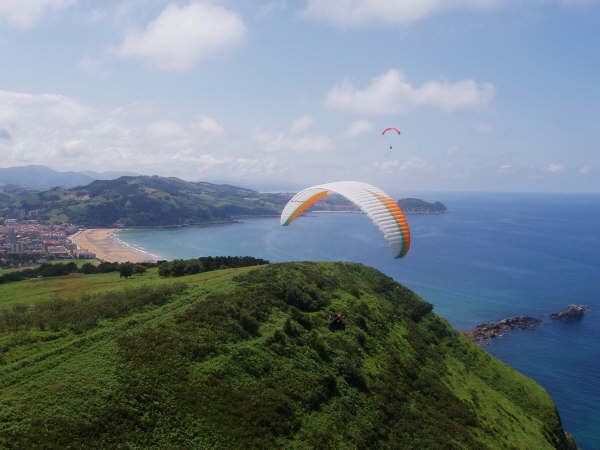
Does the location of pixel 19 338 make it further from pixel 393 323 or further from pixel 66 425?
pixel 393 323

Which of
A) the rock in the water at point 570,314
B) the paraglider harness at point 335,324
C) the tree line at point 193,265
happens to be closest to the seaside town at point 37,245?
the tree line at point 193,265

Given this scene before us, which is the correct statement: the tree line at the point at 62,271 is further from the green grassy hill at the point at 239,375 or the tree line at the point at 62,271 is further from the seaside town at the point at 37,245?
the seaside town at the point at 37,245

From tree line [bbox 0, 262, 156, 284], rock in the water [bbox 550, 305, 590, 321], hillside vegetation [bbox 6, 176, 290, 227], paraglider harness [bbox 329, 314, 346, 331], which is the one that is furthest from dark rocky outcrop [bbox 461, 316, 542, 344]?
hillside vegetation [bbox 6, 176, 290, 227]

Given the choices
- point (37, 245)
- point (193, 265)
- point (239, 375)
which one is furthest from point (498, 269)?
point (37, 245)

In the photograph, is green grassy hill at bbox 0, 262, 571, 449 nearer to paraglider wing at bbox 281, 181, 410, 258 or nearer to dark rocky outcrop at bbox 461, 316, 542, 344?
paraglider wing at bbox 281, 181, 410, 258

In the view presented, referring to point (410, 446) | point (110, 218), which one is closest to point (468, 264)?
point (410, 446)
